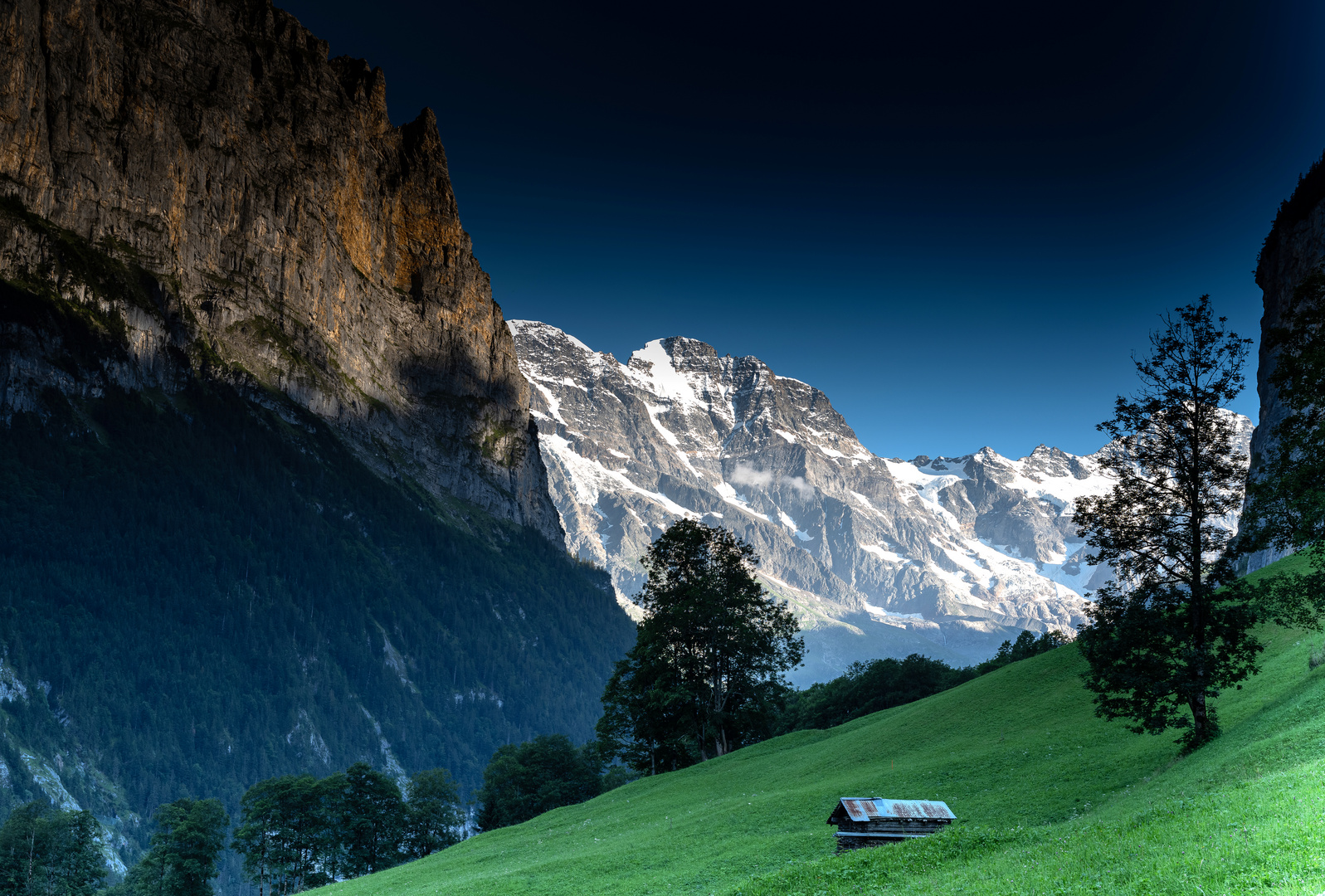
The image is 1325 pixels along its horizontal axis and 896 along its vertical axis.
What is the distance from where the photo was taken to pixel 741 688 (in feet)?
238

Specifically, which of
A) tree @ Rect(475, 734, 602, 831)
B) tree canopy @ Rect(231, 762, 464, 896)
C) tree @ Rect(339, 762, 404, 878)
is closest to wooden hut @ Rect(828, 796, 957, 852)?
tree canopy @ Rect(231, 762, 464, 896)

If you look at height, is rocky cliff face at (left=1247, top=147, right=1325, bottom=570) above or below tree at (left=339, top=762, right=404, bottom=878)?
above

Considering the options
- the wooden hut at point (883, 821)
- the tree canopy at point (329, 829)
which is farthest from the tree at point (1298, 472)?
the tree canopy at point (329, 829)

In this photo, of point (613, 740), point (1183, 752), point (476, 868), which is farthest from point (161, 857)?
point (1183, 752)

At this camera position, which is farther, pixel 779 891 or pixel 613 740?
pixel 613 740

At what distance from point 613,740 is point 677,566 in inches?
834

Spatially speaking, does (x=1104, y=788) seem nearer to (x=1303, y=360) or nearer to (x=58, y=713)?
(x=1303, y=360)

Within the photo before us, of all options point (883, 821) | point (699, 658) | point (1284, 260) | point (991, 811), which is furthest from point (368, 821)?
point (1284, 260)

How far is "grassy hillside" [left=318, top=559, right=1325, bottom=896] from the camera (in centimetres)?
1703

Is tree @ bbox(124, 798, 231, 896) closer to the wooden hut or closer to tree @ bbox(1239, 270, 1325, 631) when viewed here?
the wooden hut

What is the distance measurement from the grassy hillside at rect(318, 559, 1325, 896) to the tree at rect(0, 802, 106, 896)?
6868 centimetres

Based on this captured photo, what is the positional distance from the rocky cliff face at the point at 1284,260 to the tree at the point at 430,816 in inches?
4083

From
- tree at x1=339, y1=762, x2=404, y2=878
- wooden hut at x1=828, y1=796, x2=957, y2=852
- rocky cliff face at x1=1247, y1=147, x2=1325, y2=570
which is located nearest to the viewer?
wooden hut at x1=828, y1=796, x2=957, y2=852

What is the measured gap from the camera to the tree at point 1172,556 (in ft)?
99.8
